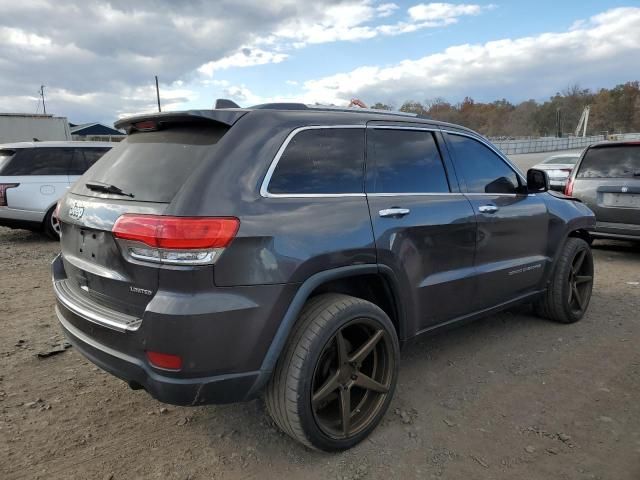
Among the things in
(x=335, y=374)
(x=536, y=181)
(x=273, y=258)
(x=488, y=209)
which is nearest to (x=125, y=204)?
(x=273, y=258)

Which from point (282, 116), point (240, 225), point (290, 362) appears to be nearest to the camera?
point (240, 225)

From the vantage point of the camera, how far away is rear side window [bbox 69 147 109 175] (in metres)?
8.81

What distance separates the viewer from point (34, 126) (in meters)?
28.1

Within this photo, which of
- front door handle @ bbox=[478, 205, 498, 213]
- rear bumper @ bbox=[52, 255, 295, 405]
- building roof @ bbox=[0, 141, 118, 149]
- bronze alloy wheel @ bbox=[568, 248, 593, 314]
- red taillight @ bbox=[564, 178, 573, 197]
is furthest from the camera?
building roof @ bbox=[0, 141, 118, 149]

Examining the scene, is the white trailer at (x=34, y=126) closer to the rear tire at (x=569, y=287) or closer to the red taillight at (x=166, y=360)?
the rear tire at (x=569, y=287)

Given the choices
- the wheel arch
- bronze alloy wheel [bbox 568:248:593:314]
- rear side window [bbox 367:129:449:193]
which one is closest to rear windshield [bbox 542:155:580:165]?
bronze alloy wheel [bbox 568:248:593:314]

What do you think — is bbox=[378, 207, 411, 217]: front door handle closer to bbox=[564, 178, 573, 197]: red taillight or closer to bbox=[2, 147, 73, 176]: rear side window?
bbox=[564, 178, 573, 197]: red taillight

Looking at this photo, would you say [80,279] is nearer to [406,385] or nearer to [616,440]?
[406,385]

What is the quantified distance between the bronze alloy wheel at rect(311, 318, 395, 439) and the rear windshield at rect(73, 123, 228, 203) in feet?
3.65

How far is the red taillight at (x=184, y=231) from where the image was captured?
2178mm

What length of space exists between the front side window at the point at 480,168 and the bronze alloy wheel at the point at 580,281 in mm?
1181

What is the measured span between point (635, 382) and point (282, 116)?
3025mm

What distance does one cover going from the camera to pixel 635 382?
347cm

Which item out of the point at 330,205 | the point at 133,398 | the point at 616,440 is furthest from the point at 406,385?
the point at 133,398
